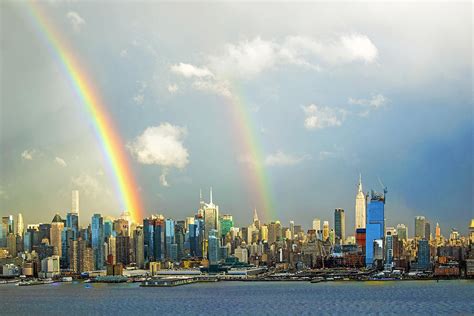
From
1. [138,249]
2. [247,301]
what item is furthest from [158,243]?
[247,301]

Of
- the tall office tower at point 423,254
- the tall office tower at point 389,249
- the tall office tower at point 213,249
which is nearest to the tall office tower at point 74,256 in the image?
the tall office tower at point 213,249

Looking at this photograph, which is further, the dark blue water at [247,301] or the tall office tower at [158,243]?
the tall office tower at [158,243]

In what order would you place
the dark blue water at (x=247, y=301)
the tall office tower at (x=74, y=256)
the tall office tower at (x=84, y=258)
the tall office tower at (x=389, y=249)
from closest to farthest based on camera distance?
the dark blue water at (x=247, y=301)
the tall office tower at (x=74, y=256)
the tall office tower at (x=84, y=258)
the tall office tower at (x=389, y=249)

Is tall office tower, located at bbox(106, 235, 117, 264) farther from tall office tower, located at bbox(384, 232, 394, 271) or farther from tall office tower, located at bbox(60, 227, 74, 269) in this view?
tall office tower, located at bbox(384, 232, 394, 271)

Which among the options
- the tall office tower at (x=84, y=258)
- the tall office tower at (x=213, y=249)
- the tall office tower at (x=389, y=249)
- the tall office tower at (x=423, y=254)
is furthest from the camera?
the tall office tower at (x=213, y=249)

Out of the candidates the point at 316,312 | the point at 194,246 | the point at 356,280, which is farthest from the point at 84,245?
the point at 316,312

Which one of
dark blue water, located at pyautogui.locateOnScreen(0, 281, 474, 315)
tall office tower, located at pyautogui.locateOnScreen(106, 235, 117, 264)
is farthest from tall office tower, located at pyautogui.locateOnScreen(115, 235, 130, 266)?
dark blue water, located at pyautogui.locateOnScreen(0, 281, 474, 315)

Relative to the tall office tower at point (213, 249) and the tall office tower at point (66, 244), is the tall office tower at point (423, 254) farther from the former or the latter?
the tall office tower at point (66, 244)
